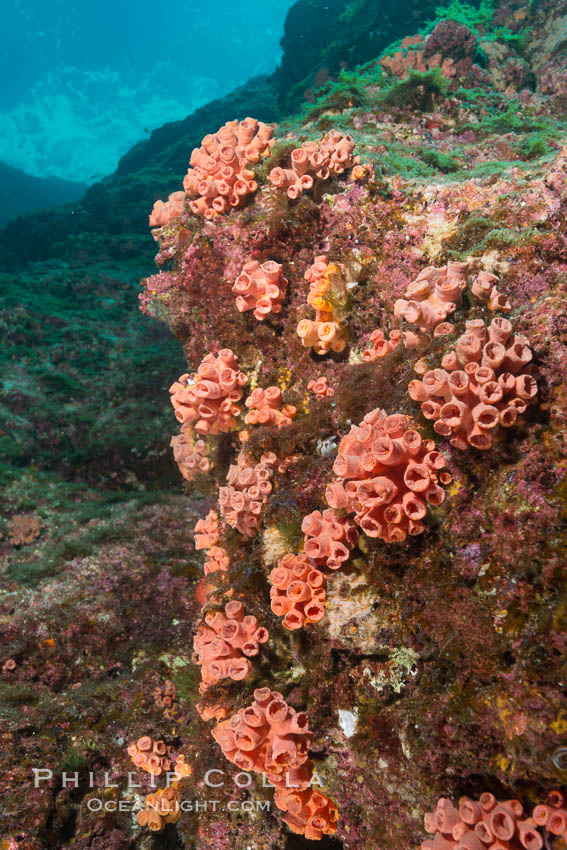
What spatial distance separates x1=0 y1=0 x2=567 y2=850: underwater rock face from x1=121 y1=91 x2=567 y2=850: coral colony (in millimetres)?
18

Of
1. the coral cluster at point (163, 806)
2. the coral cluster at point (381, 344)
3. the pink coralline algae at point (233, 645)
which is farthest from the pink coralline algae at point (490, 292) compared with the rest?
the coral cluster at point (163, 806)

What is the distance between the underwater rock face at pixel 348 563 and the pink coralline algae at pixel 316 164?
11 cm

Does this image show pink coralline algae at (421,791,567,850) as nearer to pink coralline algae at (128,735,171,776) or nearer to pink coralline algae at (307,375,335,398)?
pink coralline algae at (307,375,335,398)

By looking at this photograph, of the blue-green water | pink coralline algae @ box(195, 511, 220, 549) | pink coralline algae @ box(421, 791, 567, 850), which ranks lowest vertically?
pink coralline algae @ box(421, 791, 567, 850)

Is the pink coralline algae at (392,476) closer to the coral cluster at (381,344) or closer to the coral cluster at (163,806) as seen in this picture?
the coral cluster at (381,344)

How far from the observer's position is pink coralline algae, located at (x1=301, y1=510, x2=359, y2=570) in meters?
2.85

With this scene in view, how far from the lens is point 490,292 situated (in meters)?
2.73

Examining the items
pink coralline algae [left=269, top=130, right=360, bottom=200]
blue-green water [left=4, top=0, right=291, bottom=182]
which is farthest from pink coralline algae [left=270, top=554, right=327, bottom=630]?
blue-green water [left=4, top=0, right=291, bottom=182]

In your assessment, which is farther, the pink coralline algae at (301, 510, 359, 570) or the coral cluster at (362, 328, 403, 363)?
the coral cluster at (362, 328, 403, 363)

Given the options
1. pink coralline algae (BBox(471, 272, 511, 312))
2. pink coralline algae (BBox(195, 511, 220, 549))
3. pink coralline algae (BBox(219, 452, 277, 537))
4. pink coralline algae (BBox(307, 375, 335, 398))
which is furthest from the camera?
pink coralline algae (BBox(195, 511, 220, 549))

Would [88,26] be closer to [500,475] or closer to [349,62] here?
[349,62]

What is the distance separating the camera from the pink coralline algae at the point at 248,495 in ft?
12.0

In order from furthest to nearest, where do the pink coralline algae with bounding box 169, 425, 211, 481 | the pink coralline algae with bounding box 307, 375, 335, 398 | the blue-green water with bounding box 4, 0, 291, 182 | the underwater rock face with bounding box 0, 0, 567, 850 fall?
the blue-green water with bounding box 4, 0, 291, 182, the pink coralline algae with bounding box 169, 425, 211, 481, the pink coralline algae with bounding box 307, 375, 335, 398, the underwater rock face with bounding box 0, 0, 567, 850

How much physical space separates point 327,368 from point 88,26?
170167mm
